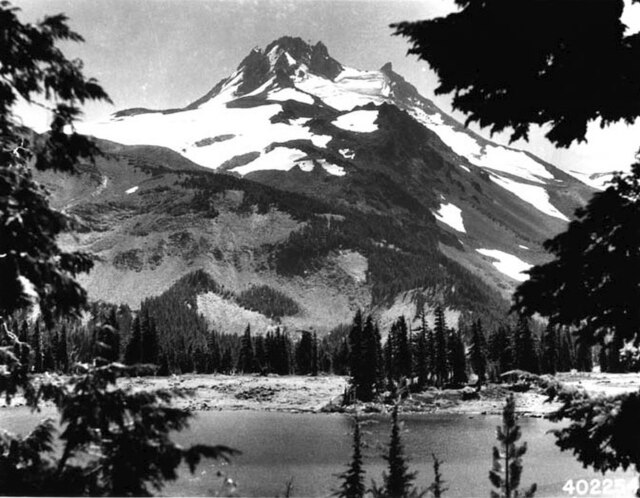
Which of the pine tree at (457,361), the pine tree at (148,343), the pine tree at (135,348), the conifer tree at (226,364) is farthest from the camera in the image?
the conifer tree at (226,364)

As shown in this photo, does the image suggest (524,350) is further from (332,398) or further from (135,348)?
(135,348)

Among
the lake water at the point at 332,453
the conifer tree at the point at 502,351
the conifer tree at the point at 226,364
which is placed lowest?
the lake water at the point at 332,453

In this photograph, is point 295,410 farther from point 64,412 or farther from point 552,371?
point 64,412

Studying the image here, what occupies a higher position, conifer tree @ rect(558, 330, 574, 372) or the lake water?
conifer tree @ rect(558, 330, 574, 372)

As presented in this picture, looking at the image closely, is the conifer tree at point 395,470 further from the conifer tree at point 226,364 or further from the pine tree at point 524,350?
the conifer tree at point 226,364

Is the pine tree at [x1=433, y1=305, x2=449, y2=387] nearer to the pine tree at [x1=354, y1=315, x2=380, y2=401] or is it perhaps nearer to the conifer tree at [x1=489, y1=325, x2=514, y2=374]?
the conifer tree at [x1=489, y1=325, x2=514, y2=374]

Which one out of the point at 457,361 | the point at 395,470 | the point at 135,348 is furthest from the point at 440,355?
the point at 395,470

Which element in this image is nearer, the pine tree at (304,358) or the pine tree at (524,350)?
the pine tree at (524,350)

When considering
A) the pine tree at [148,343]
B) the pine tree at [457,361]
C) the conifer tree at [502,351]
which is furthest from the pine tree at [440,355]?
the pine tree at [148,343]

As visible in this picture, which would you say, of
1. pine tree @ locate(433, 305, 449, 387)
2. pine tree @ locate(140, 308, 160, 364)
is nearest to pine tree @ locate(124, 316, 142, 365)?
Result: pine tree @ locate(140, 308, 160, 364)
